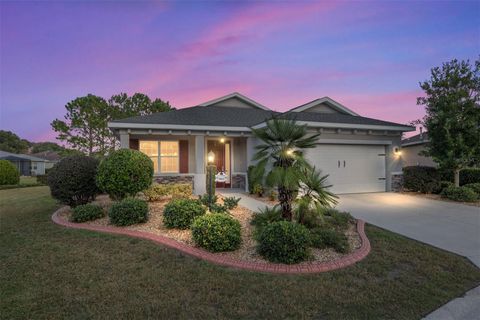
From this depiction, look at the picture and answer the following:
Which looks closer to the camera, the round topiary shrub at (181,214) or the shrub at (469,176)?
the round topiary shrub at (181,214)

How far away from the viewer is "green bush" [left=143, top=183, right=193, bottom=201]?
8875 millimetres

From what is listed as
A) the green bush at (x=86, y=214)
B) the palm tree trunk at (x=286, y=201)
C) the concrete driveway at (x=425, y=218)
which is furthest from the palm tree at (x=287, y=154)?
the green bush at (x=86, y=214)

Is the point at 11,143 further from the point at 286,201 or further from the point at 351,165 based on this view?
the point at 286,201

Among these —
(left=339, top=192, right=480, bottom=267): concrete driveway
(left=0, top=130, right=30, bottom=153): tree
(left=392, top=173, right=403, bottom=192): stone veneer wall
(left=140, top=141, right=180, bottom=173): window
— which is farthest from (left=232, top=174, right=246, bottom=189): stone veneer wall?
(left=0, top=130, right=30, bottom=153): tree

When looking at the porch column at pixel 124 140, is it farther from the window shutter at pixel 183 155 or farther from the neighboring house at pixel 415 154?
the neighboring house at pixel 415 154

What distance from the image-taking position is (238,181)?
1331 centimetres

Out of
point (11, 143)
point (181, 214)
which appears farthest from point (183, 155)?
point (11, 143)

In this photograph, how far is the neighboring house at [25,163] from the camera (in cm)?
3650

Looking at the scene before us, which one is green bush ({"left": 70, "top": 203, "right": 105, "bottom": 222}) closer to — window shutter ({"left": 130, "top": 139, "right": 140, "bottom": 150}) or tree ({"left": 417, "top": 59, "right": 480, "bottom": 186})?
window shutter ({"left": 130, "top": 139, "right": 140, "bottom": 150})

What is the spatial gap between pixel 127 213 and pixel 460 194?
1228 centimetres

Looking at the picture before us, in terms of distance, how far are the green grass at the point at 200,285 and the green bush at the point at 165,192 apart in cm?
367

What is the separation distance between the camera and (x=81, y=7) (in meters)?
9.47

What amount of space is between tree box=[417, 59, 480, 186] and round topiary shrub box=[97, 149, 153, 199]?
1185 cm

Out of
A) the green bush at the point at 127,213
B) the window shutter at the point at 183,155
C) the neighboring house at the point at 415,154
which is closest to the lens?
the green bush at the point at 127,213
